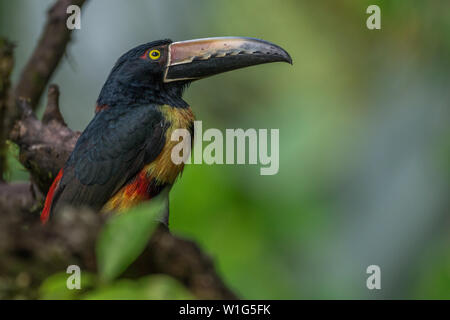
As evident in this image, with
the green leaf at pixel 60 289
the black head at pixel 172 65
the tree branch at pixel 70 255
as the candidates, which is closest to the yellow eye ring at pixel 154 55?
the black head at pixel 172 65

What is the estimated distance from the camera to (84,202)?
11.6ft

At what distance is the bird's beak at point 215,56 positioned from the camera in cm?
387

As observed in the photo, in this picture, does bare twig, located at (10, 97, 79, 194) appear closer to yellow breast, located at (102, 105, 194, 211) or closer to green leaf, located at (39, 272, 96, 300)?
yellow breast, located at (102, 105, 194, 211)

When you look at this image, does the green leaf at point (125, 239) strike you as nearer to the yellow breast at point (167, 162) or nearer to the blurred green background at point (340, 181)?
the blurred green background at point (340, 181)

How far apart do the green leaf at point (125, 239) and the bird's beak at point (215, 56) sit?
2636mm

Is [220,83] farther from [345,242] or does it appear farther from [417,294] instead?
[417,294]

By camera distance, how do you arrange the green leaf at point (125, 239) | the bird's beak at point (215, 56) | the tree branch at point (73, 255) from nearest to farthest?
1. the green leaf at point (125, 239)
2. the tree branch at point (73, 255)
3. the bird's beak at point (215, 56)

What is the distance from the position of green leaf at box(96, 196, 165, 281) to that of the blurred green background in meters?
1.62

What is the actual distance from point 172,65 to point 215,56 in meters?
0.28

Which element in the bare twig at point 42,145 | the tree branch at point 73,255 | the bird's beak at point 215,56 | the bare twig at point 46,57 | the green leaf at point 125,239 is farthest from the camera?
the bare twig at point 46,57

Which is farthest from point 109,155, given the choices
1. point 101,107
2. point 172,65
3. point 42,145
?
point 172,65

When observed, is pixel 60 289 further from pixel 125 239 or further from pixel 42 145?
pixel 42 145

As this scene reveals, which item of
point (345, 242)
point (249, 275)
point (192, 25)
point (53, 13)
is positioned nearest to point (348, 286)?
point (345, 242)

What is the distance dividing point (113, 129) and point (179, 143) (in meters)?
0.37
